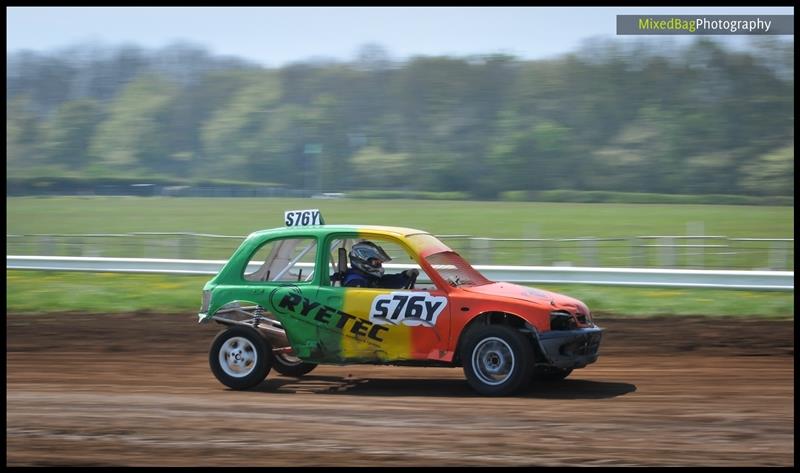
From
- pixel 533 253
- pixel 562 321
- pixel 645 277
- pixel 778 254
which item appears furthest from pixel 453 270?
pixel 778 254

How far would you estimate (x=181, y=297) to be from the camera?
53.0 feet

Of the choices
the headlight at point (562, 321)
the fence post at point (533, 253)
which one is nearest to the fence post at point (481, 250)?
the fence post at point (533, 253)

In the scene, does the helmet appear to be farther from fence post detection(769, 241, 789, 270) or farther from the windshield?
fence post detection(769, 241, 789, 270)

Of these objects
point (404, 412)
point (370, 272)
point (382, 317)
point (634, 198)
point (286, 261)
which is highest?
point (634, 198)

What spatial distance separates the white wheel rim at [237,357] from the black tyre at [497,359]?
7.19 ft

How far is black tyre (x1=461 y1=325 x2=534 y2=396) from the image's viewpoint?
8.37 meters

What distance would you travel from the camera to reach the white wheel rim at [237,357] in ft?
30.0

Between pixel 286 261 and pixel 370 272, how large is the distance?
1046 mm

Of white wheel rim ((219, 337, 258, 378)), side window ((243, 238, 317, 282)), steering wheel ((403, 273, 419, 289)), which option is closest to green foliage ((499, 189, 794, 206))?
side window ((243, 238, 317, 282))

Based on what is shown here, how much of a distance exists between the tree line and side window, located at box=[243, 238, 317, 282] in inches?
734

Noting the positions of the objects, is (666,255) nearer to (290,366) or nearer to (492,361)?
(290,366)

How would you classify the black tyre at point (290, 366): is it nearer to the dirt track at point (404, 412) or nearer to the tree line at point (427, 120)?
the dirt track at point (404, 412)
